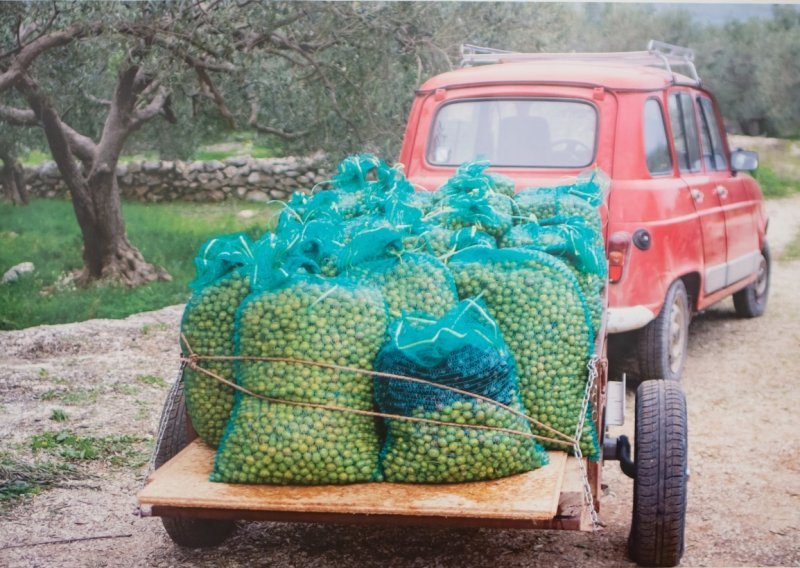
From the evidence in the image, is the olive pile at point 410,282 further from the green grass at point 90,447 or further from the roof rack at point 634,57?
the roof rack at point 634,57

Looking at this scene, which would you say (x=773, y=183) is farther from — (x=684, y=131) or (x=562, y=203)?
(x=562, y=203)

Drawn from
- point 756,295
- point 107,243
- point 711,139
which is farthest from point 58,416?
point 756,295

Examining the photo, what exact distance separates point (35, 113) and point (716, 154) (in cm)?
541

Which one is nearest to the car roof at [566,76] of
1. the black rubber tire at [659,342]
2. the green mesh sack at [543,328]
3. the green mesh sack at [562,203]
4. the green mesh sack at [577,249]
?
the black rubber tire at [659,342]

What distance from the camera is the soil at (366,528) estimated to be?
11.3 ft

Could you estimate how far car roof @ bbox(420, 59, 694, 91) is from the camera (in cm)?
517

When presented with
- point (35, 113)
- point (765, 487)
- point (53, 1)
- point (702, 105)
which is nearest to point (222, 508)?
point (765, 487)

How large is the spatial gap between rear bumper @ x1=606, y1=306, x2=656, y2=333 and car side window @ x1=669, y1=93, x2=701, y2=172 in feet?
3.23

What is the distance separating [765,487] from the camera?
415 cm

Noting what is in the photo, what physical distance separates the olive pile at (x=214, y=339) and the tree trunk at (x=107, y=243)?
19.1ft

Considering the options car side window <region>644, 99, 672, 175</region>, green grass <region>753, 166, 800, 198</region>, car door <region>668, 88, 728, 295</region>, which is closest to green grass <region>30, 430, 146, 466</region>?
car side window <region>644, 99, 672, 175</region>

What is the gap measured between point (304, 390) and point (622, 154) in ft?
9.92

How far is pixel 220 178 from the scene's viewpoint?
33.8 ft

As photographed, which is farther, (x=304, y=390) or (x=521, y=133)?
(x=521, y=133)
